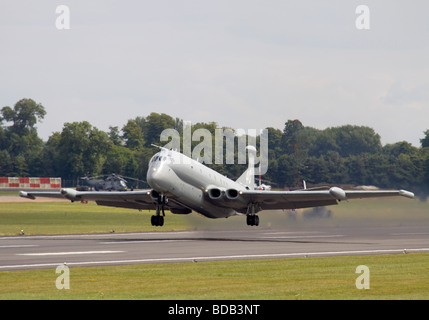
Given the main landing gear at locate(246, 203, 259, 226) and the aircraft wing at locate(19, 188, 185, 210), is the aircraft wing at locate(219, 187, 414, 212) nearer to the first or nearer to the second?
the main landing gear at locate(246, 203, 259, 226)

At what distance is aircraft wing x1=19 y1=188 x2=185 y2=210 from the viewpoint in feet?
144

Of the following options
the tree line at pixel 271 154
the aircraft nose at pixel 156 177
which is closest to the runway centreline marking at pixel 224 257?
the aircraft nose at pixel 156 177

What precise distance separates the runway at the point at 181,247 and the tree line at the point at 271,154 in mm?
20737

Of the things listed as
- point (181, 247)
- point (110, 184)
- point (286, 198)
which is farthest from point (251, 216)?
point (110, 184)

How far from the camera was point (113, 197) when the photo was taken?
1810 inches

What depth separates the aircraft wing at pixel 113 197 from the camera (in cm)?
4403

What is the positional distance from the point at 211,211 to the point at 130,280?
22.6 m

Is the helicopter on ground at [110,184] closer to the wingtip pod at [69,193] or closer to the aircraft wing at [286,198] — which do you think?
the aircraft wing at [286,198]

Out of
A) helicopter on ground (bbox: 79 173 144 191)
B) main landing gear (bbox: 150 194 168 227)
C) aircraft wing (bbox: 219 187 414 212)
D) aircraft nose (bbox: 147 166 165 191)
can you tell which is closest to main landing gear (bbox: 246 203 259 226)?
aircraft wing (bbox: 219 187 414 212)

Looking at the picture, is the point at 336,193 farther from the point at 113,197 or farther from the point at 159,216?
the point at 113,197

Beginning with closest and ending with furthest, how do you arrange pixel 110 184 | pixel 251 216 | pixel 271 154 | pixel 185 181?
pixel 185 181
pixel 251 216
pixel 271 154
pixel 110 184

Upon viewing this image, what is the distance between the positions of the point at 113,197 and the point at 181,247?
1157 centimetres
